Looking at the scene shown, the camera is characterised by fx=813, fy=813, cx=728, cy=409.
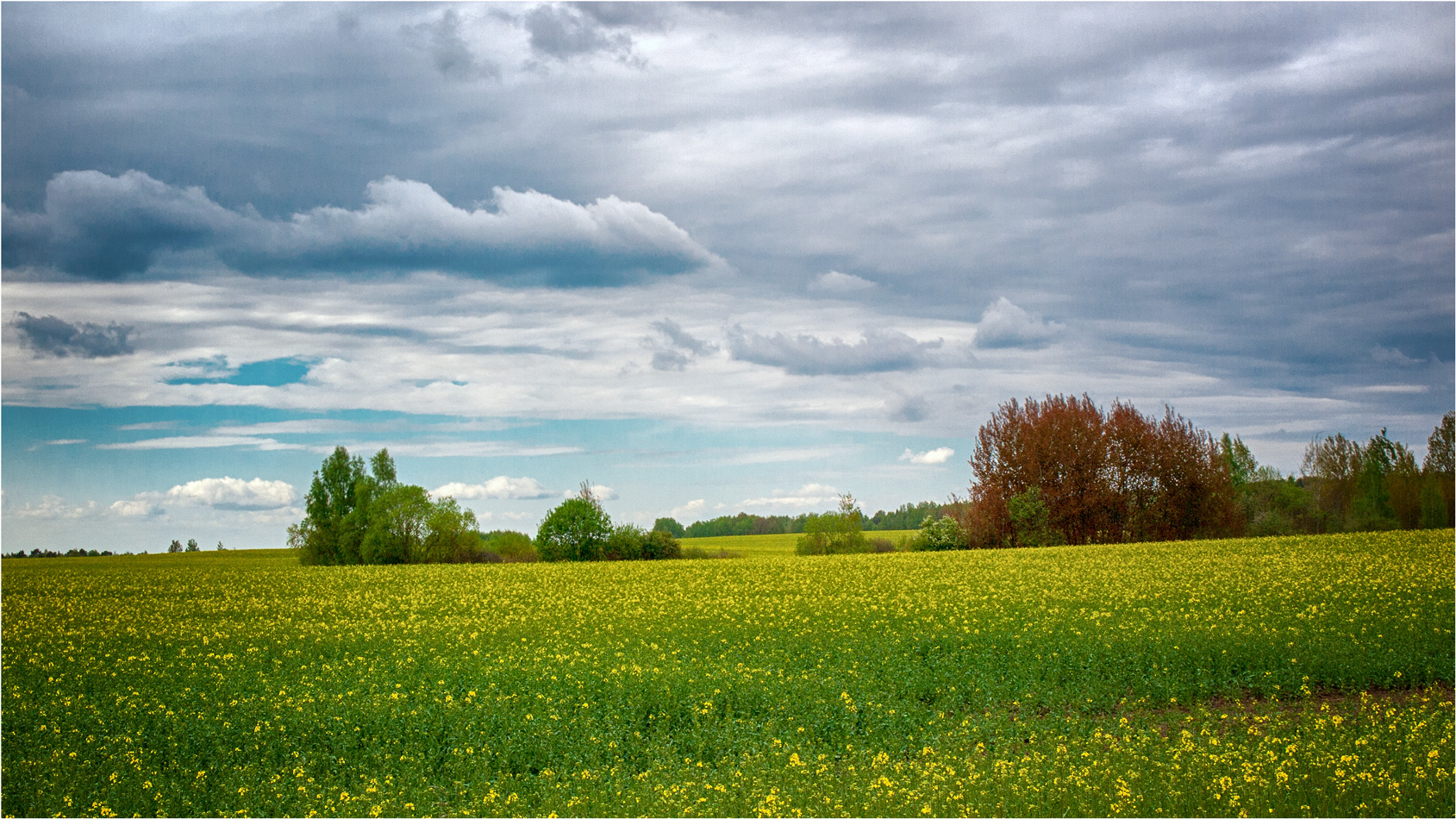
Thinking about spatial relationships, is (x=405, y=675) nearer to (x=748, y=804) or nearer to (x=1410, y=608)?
(x=748, y=804)

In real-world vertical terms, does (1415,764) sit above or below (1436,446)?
below

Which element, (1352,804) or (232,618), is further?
(232,618)

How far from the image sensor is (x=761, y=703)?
15.7m

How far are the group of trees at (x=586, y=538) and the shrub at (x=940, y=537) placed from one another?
20001 mm

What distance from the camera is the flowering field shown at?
11219 millimetres

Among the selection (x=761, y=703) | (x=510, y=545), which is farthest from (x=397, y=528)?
(x=761, y=703)

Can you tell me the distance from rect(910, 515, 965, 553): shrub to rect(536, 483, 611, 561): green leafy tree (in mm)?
24863

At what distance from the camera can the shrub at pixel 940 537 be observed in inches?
2542

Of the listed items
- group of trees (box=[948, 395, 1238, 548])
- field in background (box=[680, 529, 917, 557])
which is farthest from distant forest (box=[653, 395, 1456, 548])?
field in background (box=[680, 529, 917, 557])

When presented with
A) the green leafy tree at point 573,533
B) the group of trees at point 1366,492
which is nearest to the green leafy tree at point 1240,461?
the group of trees at point 1366,492

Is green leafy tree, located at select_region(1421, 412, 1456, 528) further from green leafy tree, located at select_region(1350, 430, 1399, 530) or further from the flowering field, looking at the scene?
the flowering field

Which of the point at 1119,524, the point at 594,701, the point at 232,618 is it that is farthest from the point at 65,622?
the point at 1119,524

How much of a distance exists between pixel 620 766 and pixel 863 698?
5092 mm

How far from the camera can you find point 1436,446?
259 ft
